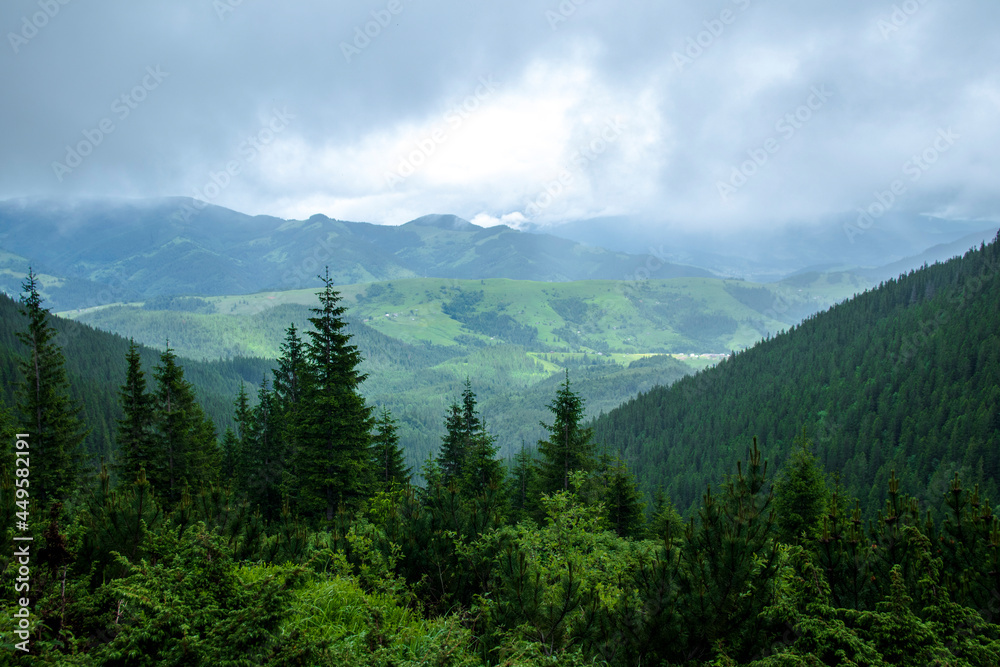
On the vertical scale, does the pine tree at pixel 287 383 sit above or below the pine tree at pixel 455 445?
above

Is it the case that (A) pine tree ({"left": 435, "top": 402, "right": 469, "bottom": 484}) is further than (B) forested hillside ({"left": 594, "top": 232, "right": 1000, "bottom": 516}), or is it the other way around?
(B) forested hillside ({"left": 594, "top": 232, "right": 1000, "bottom": 516})

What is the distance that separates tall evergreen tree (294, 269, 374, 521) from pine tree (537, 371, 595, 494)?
10.9 metres

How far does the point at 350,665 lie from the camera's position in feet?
14.9

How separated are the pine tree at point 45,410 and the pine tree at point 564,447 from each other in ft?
88.1

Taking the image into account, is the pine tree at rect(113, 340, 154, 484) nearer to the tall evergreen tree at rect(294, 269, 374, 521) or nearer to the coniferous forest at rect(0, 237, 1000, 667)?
the coniferous forest at rect(0, 237, 1000, 667)

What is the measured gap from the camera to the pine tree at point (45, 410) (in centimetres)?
2617

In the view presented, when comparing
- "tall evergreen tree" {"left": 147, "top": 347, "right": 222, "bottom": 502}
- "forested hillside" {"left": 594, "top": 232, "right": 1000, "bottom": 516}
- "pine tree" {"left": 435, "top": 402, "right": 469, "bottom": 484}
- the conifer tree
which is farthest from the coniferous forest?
"forested hillside" {"left": 594, "top": 232, "right": 1000, "bottom": 516}

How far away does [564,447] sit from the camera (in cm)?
2864

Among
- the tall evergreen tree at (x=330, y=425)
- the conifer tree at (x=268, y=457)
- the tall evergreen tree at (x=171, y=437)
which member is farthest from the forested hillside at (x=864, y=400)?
the tall evergreen tree at (x=171, y=437)

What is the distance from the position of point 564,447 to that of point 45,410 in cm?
3022

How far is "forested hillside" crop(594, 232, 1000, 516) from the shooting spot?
8950 cm

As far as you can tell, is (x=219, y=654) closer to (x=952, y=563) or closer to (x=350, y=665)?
(x=350, y=665)

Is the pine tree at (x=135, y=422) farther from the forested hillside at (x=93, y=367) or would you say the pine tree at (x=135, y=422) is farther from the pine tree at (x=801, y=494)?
the forested hillside at (x=93, y=367)

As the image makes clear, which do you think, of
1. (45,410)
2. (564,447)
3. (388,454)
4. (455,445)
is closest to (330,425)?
(388,454)
